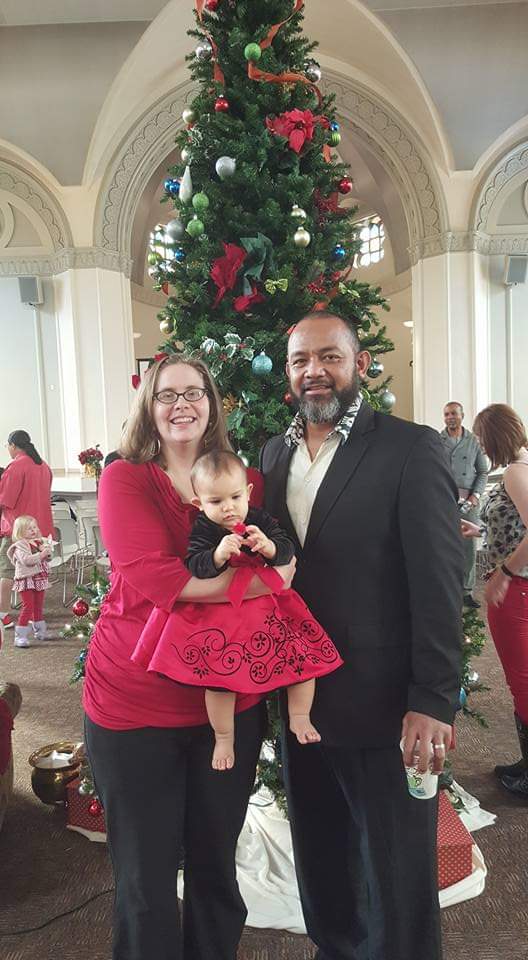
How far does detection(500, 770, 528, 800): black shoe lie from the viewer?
3.33 metres

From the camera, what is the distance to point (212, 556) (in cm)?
154

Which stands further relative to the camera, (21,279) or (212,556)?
(21,279)

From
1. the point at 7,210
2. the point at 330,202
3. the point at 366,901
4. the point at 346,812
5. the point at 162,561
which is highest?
the point at 7,210

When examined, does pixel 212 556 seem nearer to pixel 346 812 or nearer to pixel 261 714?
pixel 261 714

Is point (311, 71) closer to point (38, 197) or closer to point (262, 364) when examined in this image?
point (262, 364)

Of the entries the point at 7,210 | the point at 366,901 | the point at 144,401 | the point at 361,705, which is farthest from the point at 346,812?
the point at 7,210

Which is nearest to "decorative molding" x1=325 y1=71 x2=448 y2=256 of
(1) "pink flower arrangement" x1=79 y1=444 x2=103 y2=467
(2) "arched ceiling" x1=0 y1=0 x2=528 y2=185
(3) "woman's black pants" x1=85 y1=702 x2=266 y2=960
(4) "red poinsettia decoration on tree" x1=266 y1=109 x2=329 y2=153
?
(2) "arched ceiling" x1=0 y1=0 x2=528 y2=185

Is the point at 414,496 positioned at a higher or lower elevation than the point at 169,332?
lower

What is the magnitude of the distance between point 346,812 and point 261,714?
50 cm

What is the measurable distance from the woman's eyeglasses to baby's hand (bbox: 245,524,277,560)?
0.41 metres

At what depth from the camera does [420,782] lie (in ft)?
5.44

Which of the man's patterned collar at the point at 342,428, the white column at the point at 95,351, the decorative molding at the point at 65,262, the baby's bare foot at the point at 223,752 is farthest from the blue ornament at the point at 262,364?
the decorative molding at the point at 65,262

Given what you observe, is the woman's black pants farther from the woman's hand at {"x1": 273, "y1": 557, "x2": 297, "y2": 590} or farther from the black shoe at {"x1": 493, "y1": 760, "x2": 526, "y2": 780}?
the black shoe at {"x1": 493, "y1": 760, "x2": 526, "y2": 780}

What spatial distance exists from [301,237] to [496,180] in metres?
8.90
